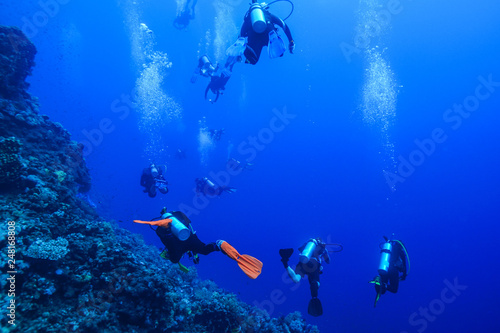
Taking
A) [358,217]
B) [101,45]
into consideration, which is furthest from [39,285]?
[101,45]

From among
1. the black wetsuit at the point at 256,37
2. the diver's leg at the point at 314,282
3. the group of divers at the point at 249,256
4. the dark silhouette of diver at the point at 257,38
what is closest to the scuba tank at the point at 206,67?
the group of divers at the point at 249,256

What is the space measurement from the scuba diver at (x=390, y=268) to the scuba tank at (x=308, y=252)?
1.99 metres

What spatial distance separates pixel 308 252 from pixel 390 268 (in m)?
2.78

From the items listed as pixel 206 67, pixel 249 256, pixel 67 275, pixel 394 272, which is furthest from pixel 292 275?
pixel 206 67

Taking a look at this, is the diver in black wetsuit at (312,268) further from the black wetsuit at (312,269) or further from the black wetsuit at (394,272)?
the black wetsuit at (394,272)

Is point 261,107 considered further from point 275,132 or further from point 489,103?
point 489,103

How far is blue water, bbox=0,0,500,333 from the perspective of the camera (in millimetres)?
39844

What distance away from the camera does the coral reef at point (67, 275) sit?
3.59 meters

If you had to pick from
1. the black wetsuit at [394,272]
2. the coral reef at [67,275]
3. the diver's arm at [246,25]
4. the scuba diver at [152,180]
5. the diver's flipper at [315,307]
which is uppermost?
the diver's arm at [246,25]

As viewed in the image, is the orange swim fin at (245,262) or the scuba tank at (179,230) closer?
the scuba tank at (179,230)

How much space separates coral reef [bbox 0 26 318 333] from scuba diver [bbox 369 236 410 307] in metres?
2.53

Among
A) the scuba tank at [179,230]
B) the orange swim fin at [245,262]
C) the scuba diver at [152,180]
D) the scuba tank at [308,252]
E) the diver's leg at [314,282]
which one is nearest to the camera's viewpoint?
the scuba tank at [179,230]

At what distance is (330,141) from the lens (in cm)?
5803

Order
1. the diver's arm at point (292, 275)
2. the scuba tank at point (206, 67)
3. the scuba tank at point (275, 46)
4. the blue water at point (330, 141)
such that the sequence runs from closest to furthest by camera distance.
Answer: the scuba tank at point (275, 46) < the diver's arm at point (292, 275) < the scuba tank at point (206, 67) < the blue water at point (330, 141)
